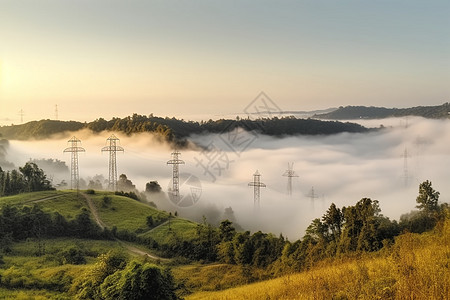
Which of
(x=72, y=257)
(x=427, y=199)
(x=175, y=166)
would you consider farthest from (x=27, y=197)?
(x=427, y=199)

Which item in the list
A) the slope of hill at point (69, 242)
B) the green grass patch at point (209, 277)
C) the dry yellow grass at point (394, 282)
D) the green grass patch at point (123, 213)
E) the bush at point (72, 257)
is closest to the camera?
the dry yellow grass at point (394, 282)

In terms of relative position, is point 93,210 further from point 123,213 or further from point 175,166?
point 175,166

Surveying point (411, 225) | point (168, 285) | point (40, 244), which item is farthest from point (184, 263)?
point (168, 285)

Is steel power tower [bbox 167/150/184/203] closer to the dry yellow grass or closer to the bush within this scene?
the bush

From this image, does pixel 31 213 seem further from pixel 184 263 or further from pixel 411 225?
pixel 411 225

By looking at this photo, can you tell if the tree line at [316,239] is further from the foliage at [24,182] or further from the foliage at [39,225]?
the foliage at [24,182]

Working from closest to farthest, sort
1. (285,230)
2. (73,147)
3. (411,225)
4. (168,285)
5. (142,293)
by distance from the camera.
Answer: (142,293)
(168,285)
(411,225)
(73,147)
(285,230)

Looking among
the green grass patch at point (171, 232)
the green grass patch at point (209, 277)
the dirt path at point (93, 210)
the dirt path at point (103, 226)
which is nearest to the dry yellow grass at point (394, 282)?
the green grass patch at point (209, 277)

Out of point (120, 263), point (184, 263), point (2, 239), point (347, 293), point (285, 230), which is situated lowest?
point (285, 230)

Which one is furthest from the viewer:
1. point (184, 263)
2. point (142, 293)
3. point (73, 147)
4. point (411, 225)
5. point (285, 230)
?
point (285, 230)

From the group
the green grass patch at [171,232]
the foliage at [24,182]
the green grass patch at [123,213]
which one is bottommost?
the green grass patch at [171,232]

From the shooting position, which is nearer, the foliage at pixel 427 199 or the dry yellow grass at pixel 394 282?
the dry yellow grass at pixel 394 282
